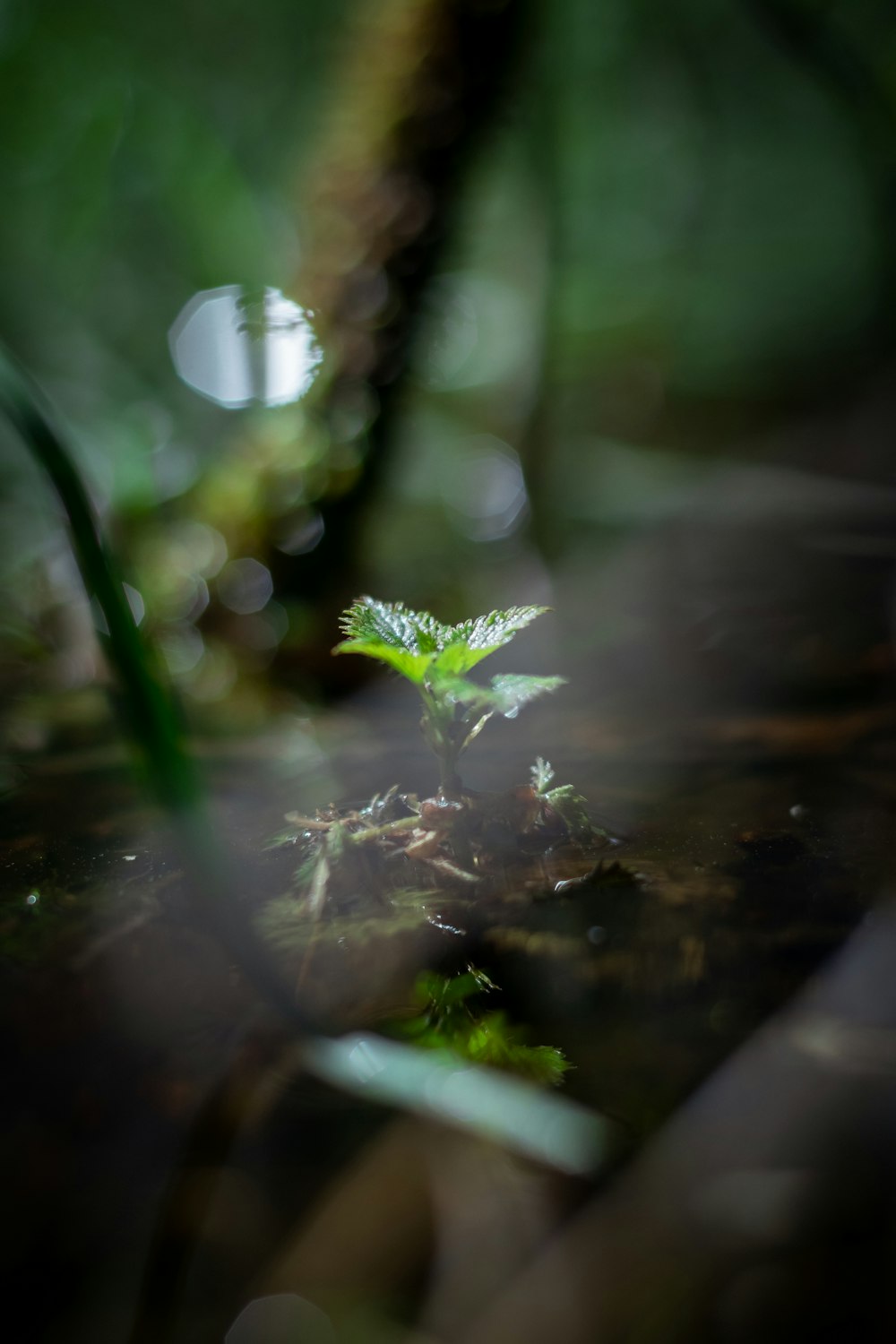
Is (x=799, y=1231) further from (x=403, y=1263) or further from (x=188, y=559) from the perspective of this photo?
(x=188, y=559)

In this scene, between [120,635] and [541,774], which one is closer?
[120,635]

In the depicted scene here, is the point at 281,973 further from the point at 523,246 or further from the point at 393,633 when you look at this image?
the point at 523,246

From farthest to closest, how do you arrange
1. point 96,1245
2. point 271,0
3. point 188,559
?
1. point 271,0
2. point 188,559
3. point 96,1245

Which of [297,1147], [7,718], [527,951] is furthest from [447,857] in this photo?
[7,718]

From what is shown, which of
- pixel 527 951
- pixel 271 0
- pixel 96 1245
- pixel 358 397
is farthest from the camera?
pixel 271 0

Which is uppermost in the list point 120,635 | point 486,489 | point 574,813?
point 486,489

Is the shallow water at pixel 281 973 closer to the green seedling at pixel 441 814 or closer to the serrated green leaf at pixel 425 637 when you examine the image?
the green seedling at pixel 441 814

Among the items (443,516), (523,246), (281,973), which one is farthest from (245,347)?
(281,973)

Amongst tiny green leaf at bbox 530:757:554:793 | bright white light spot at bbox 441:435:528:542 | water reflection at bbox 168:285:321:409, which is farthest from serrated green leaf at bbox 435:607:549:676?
bright white light spot at bbox 441:435:528:542
